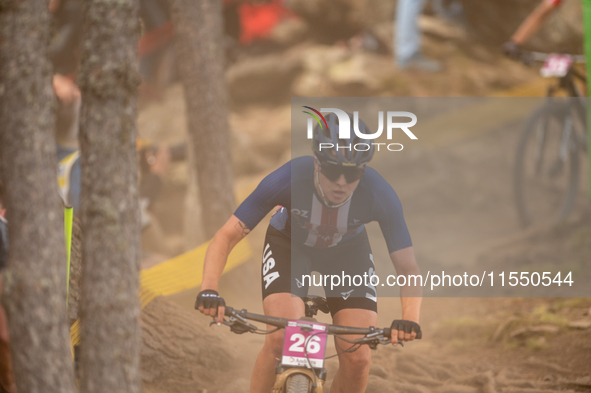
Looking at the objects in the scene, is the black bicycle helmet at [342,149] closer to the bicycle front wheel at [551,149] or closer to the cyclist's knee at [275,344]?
the cyclist's knee at [275,344]

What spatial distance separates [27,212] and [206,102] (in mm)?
4023

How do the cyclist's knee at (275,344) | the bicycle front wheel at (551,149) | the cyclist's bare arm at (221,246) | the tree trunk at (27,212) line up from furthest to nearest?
the bicycle front wheel at (551,149), the cyclist's bare arm at (221,246), the cyclist's knee at (275,344), the tree trunk at (27,212)

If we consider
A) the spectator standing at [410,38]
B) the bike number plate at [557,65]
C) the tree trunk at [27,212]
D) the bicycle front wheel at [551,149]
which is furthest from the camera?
the spectator standing at [410,38]

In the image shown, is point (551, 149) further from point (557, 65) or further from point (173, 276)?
point (173, 276)

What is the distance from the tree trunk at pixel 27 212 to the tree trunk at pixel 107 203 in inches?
7.5

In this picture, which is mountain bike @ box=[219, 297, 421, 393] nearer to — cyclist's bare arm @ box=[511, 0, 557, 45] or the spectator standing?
cyclist's bare arm @ box=[511, 0, 557, 45]

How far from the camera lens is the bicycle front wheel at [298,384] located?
10.3 ft

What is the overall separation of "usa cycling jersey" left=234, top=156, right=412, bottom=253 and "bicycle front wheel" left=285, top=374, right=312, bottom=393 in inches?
43.0

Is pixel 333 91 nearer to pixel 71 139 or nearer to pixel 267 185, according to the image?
pixel 71 139

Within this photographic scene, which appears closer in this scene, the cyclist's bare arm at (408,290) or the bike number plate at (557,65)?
the cyclist's bare arm at (408,290)

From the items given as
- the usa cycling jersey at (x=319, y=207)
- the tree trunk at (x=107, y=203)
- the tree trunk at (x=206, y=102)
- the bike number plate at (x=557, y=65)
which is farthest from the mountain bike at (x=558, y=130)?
the tree trunk at (x=107, y=203)

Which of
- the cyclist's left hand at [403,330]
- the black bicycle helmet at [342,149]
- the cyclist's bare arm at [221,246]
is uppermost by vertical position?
the black bicycle helmet at [342,149]

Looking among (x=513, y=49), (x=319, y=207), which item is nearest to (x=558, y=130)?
(x=513, y=49)

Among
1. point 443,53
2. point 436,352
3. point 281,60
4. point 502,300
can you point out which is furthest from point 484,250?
point 281,60
